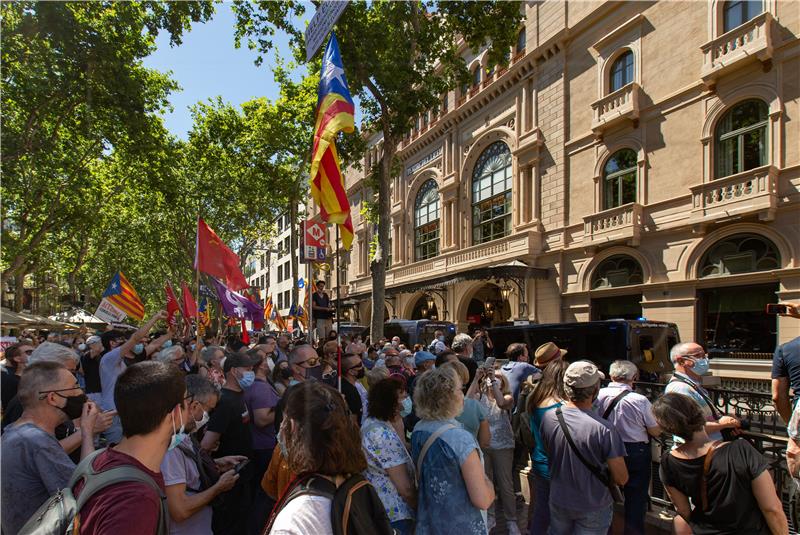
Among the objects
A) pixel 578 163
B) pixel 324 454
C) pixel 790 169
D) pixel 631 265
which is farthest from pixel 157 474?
pixel 578 163

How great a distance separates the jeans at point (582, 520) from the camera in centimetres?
331

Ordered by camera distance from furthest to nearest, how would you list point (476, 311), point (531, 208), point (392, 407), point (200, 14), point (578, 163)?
point (476, 311), point (531, 208), point (578, 163), point (200, 14), point (392, 407)

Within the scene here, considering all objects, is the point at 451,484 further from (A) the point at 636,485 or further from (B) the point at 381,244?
(B) the point at 381,244

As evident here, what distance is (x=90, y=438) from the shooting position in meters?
2.50

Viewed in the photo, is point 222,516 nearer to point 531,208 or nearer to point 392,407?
point 392,407

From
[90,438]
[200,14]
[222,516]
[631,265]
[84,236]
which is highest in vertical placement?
[200,14]

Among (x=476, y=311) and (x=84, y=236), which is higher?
(x=84, y=236)


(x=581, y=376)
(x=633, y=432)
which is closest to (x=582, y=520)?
(x=581, y=376)

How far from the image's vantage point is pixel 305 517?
5.58ft

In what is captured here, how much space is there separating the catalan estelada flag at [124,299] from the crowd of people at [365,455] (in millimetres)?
8205

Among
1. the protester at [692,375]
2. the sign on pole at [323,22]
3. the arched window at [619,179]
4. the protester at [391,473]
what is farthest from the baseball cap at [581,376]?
the arched window at [619,179]

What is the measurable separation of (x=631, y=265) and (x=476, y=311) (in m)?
12.4

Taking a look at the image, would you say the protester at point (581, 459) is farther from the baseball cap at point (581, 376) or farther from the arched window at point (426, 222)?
the arched window at point (426, 222)

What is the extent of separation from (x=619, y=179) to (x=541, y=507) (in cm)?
1619
